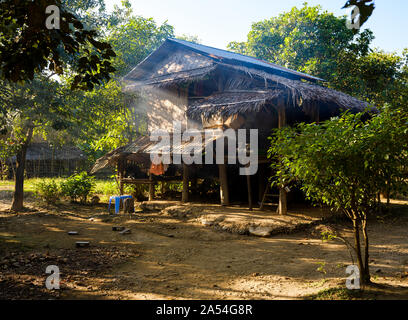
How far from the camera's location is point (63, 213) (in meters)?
11.7

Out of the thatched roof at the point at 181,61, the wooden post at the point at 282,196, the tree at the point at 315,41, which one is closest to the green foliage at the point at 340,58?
the tree at the point at 315,41

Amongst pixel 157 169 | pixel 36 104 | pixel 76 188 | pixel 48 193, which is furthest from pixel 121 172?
pixel 36 104

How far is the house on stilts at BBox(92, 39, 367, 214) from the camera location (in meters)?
10.3

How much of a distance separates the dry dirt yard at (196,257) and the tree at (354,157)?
1.22 m

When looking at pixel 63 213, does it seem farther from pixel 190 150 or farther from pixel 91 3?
pixel 91 3

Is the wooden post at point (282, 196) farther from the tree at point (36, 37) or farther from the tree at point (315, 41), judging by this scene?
the tree at point (315, 41)

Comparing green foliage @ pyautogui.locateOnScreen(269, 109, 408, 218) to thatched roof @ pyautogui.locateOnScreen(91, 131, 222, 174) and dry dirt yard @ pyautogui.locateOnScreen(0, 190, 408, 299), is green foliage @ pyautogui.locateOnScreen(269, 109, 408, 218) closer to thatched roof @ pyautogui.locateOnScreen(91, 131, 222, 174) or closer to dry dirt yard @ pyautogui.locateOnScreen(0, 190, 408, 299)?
dry dirt yard @ pyautogui.locateOnScreen(0, 190, 408, 299)

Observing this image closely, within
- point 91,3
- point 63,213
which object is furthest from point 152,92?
point 63,213

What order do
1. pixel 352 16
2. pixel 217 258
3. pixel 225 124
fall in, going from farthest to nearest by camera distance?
1. pixel 225 124
2. pixel 217 258
3. pixel 352 16

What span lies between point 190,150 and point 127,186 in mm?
7188

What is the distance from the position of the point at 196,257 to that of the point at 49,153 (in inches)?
957

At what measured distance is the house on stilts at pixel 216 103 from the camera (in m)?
10.3

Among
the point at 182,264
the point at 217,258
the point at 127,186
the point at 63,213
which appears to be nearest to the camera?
the point at 182,264

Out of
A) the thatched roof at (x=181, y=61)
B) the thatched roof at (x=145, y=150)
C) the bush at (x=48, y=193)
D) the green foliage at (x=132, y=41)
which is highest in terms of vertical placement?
the green foliage at (x=132, y=41)
